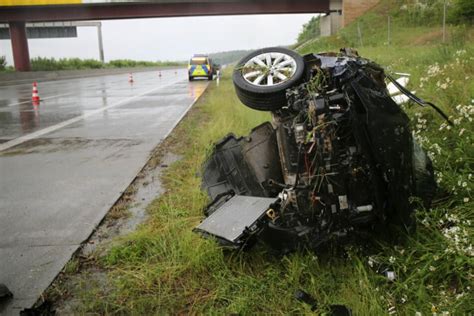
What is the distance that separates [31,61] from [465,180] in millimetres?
53717

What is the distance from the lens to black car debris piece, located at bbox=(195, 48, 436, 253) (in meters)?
2.86

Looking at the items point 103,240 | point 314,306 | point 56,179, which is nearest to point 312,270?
point 314,306

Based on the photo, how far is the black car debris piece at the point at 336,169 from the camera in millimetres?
2863

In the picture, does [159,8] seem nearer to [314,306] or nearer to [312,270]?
[312,270]

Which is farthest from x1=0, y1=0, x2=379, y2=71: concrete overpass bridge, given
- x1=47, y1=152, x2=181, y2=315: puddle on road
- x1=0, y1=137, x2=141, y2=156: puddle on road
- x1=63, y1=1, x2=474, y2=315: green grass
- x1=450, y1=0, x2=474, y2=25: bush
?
x1=63, y1=1, x2=474, y2=315: green grass

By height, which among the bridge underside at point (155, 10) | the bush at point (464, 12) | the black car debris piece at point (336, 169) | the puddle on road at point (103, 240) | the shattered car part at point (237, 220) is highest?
the bridge underside at point (155, 10)

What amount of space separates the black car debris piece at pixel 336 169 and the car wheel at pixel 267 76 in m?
0.10

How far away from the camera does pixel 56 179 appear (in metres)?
6.03

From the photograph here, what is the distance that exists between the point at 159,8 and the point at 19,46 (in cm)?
1602

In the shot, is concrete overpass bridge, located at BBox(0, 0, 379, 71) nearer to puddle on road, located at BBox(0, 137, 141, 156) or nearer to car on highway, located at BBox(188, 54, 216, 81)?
car on highway, located at BBox(188, 54, 216, 81)

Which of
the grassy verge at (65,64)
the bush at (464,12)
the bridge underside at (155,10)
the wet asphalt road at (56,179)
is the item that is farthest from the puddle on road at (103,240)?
the grassy verge at (65,64)

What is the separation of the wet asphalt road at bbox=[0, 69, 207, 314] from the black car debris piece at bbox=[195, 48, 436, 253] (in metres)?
1.38

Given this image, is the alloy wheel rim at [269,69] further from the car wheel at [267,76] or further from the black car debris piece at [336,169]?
the black car debris piece at [336,169]

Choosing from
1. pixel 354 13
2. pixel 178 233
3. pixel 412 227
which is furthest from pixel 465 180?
pixel 354 13
